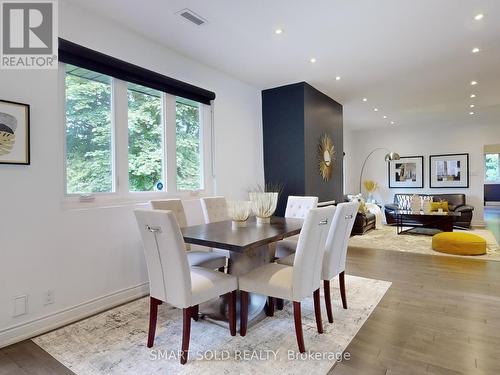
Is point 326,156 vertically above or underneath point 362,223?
above

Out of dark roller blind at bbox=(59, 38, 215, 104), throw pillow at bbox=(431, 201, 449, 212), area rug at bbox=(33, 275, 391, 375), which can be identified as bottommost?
area rug at bbox=(33, 275, 391, 375)

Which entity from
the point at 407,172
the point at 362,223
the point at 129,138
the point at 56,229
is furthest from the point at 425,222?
the point at 56,229

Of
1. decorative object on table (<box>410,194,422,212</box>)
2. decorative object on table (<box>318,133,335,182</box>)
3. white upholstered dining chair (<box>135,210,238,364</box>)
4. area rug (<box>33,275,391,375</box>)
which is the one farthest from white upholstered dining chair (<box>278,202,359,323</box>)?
decorative object on table (<box>410,194,422,212</box>)

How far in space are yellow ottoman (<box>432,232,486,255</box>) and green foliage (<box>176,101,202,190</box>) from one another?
160 inches

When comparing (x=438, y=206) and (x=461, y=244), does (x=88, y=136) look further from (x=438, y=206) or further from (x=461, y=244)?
(x=438, y=206)

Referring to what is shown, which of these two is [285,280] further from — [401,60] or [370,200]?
[370,200]

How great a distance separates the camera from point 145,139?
3.51m

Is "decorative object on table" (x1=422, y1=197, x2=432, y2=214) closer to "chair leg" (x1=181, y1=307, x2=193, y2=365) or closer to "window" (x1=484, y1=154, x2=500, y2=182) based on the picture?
"chair leg" (x1=181, y1=307, x2=193, y2=365)

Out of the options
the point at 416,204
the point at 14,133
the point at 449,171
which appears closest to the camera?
the point at 14,133

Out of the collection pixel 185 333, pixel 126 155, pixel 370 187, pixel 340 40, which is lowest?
pixel 185 333

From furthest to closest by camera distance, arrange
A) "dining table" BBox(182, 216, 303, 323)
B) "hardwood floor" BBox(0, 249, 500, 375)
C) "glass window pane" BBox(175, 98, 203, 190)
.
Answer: "glass window pane" BBox(175, 98, 203, 190) < "dining table" BBox(182, 216, 303, 323) < "hardwood floor" BBox(0, 249, 500, 375)

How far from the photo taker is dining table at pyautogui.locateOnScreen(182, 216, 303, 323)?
2.24 metres

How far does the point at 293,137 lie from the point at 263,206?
2221mm

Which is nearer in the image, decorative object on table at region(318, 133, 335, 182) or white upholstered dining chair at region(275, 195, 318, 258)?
white upholstered dining chair at region(275, 195, 318, 258)
